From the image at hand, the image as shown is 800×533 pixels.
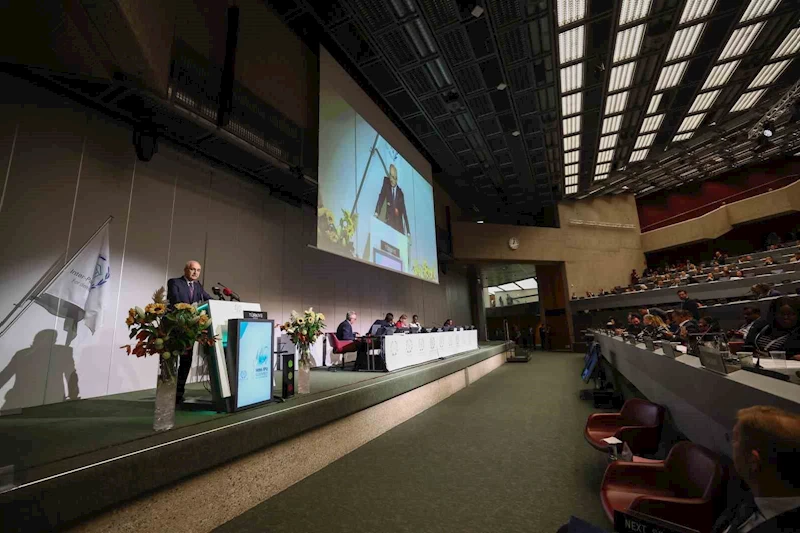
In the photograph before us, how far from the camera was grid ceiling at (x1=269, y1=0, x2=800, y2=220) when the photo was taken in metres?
5.36

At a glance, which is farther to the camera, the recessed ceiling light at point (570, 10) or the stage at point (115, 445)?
the recessed ceiling light at point (570, 10)

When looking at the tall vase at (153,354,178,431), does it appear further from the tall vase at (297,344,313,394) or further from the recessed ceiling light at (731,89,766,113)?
the recessed ceiling light at (731,89,766,113)

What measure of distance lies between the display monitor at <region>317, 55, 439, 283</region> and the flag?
2.28 m

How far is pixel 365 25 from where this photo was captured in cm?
536

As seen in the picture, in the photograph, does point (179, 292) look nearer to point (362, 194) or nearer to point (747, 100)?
point (362, 194)

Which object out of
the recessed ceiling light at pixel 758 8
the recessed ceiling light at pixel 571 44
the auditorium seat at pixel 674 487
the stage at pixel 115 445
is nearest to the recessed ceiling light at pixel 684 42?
the recessed ceiling light at pixel 758 8

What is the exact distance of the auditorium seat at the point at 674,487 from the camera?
107cm

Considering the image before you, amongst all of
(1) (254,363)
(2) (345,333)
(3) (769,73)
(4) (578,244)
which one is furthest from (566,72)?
(4) (578,244)

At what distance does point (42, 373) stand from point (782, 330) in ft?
20.1

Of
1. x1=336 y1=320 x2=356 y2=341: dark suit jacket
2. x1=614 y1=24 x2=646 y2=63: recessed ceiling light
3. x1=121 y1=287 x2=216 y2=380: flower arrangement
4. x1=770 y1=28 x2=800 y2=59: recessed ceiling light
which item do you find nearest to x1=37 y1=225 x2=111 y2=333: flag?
x1=121 y1=287 x2=216 y2=380: flower arrangement

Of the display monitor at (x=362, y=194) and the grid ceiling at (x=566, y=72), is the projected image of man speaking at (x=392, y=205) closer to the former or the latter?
the display monitor at (x=362, y=194)

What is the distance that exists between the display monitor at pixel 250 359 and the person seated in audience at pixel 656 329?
13.4 feet

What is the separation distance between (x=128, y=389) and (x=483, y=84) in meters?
7.61

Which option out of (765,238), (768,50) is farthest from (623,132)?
(765,238)
